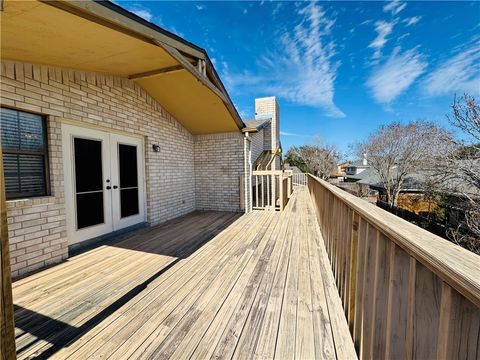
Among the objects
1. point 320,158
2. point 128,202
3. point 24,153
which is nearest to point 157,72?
point 24,153

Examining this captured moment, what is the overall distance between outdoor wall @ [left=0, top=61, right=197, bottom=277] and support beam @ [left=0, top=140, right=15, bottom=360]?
1.89 metres

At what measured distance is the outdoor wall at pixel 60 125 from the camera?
8.80 ft

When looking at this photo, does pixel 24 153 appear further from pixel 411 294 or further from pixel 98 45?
pixel 411 294

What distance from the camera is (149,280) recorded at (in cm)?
258

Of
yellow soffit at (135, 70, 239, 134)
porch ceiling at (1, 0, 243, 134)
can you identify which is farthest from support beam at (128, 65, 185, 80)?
yellow soffit at (135, 70, 239, 134)

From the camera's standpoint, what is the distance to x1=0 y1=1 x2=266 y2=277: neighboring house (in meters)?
2.29

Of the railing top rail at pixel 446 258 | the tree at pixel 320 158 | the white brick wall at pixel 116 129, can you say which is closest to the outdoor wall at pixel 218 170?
the white brick wall at pixel 116 129

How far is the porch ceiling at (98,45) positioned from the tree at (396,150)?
605 inches

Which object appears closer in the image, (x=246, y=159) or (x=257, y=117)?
(x=246, y=159)

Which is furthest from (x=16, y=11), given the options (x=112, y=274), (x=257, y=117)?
(x=257, y=117)

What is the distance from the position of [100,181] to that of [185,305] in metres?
3.02

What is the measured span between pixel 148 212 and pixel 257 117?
28.7 ft

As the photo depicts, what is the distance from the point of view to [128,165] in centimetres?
459

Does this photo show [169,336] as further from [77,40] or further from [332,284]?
[77,40]
